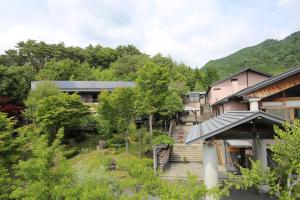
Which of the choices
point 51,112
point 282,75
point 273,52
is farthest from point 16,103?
point 273,52

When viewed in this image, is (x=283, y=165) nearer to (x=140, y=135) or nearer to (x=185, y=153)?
(x=140, y=135)

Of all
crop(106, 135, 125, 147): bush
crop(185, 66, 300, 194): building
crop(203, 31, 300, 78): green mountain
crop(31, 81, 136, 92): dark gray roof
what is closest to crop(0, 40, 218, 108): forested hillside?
crop(31, 81, 136, 92): dark gray roof

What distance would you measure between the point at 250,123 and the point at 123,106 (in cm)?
1197

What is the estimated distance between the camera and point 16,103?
2758cm

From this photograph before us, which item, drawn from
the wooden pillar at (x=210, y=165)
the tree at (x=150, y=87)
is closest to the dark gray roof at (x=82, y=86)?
the tree at (x=150, y=87)

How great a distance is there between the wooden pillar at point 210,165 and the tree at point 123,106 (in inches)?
443

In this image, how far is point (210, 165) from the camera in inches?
324

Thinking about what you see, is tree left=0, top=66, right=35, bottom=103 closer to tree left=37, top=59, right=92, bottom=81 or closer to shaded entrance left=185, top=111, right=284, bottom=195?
tree left=37, top=59, right=92, bottom=81

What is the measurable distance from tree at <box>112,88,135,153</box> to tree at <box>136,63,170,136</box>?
1386 millimetres

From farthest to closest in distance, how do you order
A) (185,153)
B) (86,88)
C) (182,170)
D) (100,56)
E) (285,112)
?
(100,56)
(86,88)
(185,153)
(182,170)
(285,112)

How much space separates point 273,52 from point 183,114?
5230 centimetres

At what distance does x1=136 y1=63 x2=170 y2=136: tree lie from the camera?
66.8 ft

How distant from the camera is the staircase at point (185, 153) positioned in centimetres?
1941

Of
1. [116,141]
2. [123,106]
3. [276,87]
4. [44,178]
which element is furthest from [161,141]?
[44,178]
